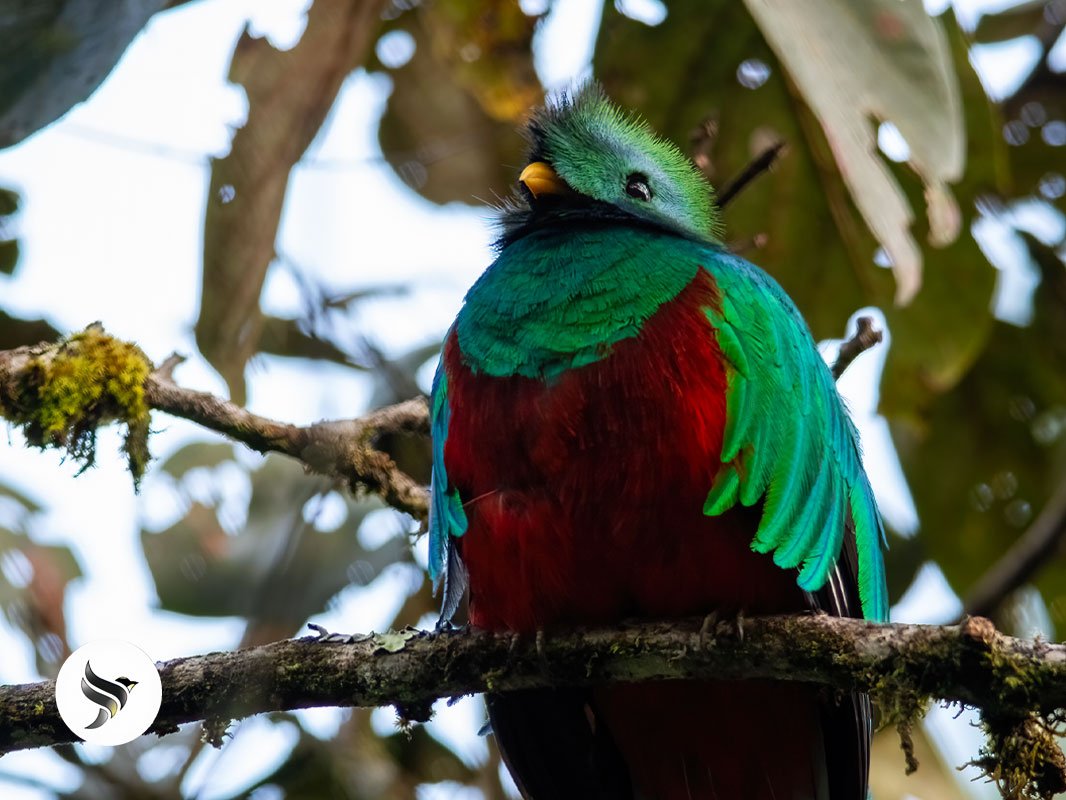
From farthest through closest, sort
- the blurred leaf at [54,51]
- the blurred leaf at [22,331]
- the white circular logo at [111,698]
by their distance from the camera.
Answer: the blurred leaf at [22,331] < the blurred leaf at [54,51] < the white circular logo at [111,698]

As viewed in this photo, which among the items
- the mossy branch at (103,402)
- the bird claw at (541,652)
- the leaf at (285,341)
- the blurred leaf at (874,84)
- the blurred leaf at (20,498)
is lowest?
the blurred leaf at (20,498)

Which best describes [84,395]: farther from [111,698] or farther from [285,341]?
[285,341]

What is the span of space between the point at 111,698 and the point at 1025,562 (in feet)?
9.82

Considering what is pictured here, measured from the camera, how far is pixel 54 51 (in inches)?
136

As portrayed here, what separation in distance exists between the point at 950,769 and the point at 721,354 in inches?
109

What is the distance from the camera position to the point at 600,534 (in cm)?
308

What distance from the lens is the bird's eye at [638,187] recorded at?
385 cm

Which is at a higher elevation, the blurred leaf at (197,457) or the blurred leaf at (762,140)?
the blurred leaf at (762,140)

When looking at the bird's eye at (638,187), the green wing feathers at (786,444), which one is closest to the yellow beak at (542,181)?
the bird's eye at (638,187)

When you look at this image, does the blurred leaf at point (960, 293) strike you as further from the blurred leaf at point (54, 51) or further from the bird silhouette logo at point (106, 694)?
the bird silhouette logo at point (106, 694)

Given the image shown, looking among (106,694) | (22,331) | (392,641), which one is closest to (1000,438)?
(392,641)

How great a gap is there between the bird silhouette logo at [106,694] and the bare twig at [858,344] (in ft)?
7.11

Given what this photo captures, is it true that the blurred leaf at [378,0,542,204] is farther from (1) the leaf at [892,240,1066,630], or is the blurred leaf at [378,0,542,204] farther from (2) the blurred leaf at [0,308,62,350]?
(1) the leaf at [892,240,1066,630]

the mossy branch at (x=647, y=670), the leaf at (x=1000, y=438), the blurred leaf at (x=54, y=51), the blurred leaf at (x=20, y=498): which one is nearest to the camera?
the mossy branch at (x=647, y=670)
